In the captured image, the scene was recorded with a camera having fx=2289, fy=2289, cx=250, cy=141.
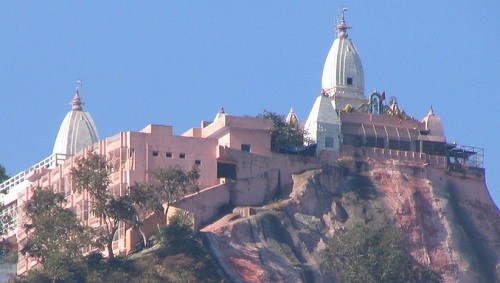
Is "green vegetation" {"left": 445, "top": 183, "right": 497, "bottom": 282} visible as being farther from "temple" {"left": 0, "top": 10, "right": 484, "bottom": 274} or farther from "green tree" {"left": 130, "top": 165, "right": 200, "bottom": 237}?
"green tree" {"left": 130, "top": 165, "right": 200, "bottom": 237}

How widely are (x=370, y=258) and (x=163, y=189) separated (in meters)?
9.47

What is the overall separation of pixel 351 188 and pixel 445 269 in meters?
5.90

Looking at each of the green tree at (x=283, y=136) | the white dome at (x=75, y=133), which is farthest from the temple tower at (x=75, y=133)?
the green tree at (x=283, y=136)

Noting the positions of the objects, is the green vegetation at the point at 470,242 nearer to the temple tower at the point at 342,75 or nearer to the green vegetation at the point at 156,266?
the temple tower at the point at 342,75

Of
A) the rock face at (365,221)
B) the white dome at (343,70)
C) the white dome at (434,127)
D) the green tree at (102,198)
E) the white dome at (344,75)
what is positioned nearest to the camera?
the green tree at (102,198)

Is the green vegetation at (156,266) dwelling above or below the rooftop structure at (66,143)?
below

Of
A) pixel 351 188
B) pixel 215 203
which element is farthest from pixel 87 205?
pixel 351 188

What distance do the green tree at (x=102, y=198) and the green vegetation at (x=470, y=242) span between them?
678 inches

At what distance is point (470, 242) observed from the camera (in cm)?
10681

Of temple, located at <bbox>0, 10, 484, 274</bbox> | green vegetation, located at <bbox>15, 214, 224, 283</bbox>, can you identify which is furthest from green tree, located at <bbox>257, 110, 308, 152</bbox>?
green vegetation, located at <bbox>15, 214, 224, 283</bbox>

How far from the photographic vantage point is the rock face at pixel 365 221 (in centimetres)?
10025

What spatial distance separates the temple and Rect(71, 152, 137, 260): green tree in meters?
2.28

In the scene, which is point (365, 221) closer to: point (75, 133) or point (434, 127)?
point (434, 127)

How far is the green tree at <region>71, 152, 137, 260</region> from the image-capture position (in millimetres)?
97062
